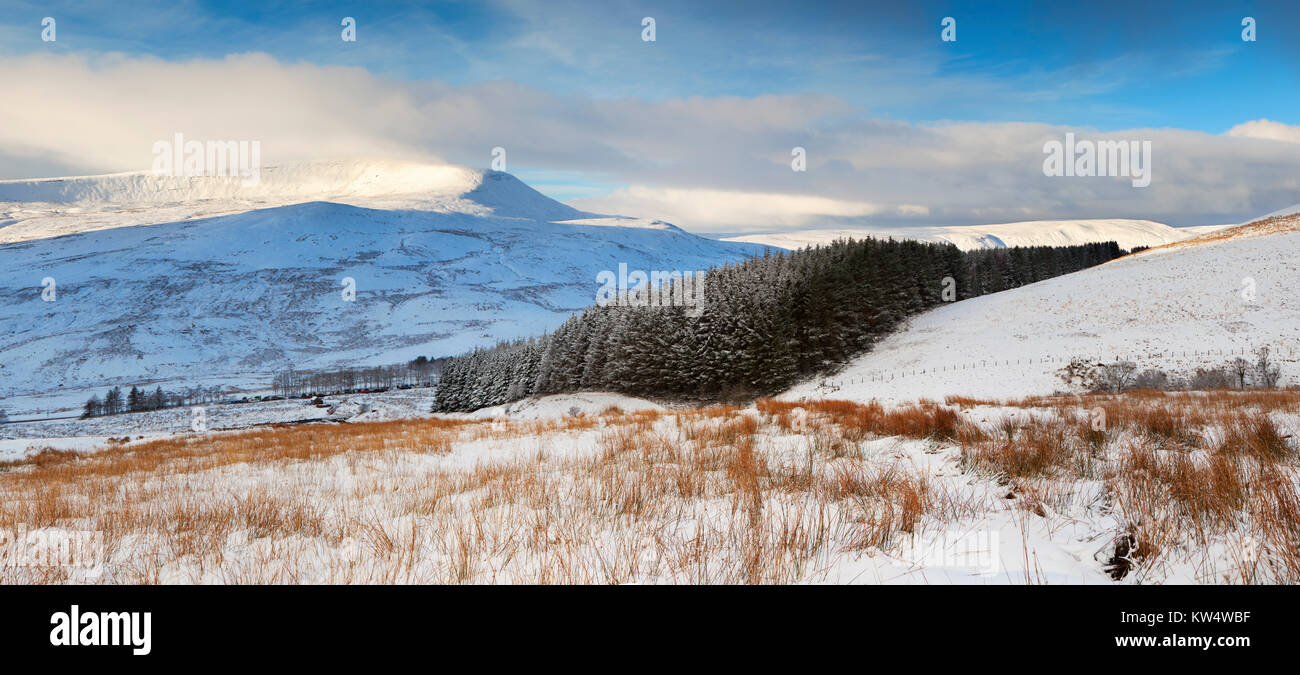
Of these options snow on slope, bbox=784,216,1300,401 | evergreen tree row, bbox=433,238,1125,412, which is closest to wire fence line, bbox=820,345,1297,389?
snow on slope, bbox=784,216,1300,401

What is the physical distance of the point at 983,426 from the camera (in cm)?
852

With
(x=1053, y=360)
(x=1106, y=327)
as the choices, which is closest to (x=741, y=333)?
(x=1053, y=360)

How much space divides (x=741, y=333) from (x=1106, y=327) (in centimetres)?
2999

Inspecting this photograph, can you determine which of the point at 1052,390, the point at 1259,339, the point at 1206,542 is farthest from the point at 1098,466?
the point at 1259,339

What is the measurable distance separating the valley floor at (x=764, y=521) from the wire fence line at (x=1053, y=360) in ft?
121

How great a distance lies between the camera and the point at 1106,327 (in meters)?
46.3

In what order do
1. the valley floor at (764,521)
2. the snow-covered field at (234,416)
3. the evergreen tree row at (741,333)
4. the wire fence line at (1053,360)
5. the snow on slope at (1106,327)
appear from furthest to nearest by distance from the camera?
the snow-covered field at (234,416) → the evergreen tree row at (741,333) → the snow on slope at (1106,327) → the wire fence line at (1053,360) → the valley floor at (764,521)

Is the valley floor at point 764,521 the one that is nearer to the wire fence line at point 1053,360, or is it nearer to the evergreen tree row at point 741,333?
the wire fence line at point 1053,360

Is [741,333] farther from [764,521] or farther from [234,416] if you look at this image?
[234,416]

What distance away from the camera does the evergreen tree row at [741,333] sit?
1848 inches

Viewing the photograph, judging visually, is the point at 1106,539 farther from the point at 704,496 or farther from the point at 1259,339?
the point at 1259,339

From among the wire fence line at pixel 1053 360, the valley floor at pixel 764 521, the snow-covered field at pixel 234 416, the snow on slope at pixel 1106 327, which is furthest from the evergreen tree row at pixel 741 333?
the valley floor at pixel 764 521

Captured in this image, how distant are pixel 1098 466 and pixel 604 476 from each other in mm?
4546

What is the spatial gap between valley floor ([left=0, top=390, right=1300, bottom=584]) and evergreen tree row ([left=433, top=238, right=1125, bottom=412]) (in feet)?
130
